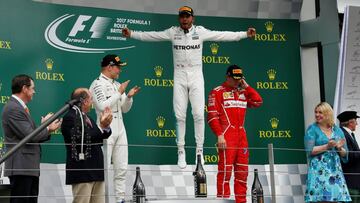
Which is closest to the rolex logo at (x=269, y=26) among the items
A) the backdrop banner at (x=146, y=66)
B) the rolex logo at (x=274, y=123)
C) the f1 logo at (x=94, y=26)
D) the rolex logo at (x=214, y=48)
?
the backdrop banner at (x=146, y=66)

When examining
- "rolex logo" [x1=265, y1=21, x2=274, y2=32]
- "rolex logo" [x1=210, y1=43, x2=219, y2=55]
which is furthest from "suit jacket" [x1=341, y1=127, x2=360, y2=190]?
"rolex logo" [x1=265, y1=21, x2=274, y2=32]

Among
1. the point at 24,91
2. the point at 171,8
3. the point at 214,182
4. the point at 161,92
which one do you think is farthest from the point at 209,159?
the point at 24,91

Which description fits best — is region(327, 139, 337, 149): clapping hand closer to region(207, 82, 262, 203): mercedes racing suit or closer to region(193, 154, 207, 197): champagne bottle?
region(207, 82, 262, 203): mercedes racing suit

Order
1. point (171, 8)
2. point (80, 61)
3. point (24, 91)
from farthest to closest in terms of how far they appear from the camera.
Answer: point (171, 8) < point (80, 61) < point (24, 91)

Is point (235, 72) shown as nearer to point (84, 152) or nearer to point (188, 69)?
point (188, 69)

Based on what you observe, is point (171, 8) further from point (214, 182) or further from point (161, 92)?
point (214, 182)

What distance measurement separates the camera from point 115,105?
27.8 ft

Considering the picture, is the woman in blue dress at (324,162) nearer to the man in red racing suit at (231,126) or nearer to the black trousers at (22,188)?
the man in red racing suit at (231,126)

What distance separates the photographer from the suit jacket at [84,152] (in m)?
7.27

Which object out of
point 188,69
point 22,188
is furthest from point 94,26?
point 22,188

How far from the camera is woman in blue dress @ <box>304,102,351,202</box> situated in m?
7.91

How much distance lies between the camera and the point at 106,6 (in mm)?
10242

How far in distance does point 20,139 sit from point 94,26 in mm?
3293

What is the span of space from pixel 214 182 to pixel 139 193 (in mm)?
2920
